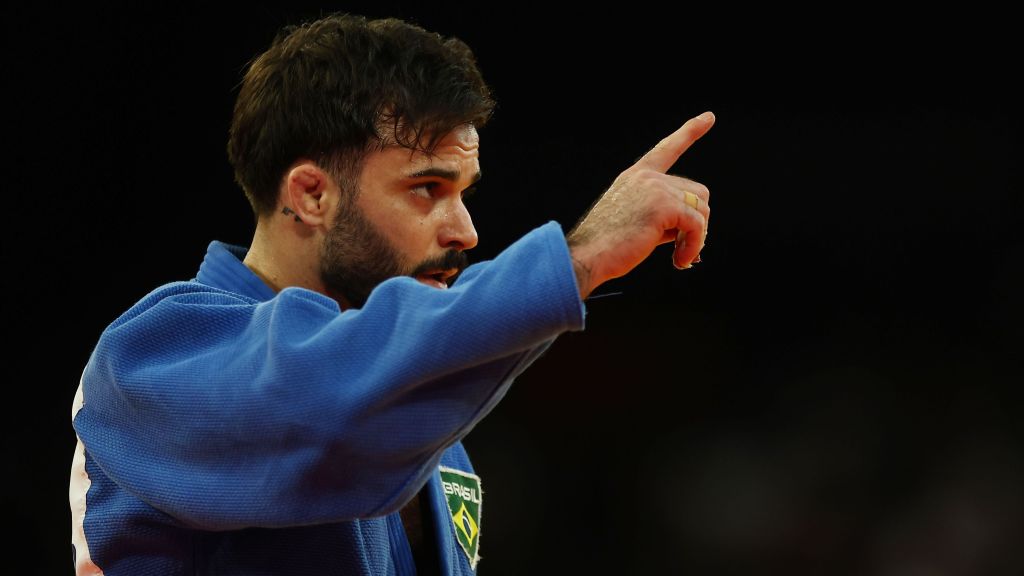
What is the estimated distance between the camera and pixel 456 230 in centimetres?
144

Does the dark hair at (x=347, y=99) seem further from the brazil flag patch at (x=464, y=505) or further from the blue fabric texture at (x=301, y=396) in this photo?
the brazil flag patch at (x=464, y=505)

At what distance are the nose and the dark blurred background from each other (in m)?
2.14

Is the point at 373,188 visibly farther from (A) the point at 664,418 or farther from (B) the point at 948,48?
(B) the point at 948,48

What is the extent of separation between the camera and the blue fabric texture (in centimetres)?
101

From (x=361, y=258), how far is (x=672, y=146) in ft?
1.62

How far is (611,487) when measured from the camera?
11.9ft

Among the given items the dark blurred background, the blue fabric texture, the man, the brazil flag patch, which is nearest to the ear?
the man

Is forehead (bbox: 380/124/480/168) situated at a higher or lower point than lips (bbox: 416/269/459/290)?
higher

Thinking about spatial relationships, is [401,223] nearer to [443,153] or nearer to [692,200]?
[443,153]

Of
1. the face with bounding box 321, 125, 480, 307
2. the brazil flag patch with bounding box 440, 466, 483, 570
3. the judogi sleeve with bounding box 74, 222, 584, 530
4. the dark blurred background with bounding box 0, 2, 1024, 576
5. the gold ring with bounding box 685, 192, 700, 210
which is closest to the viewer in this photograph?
the judogi sleeve with bounding box 74, 222, 584, 530

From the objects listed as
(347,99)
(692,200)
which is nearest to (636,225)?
(692,200)

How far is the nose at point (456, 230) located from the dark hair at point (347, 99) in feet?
0.30

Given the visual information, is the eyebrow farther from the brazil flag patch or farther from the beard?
the brazil flag patch

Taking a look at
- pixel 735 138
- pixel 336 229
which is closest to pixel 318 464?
pixel 336 229
